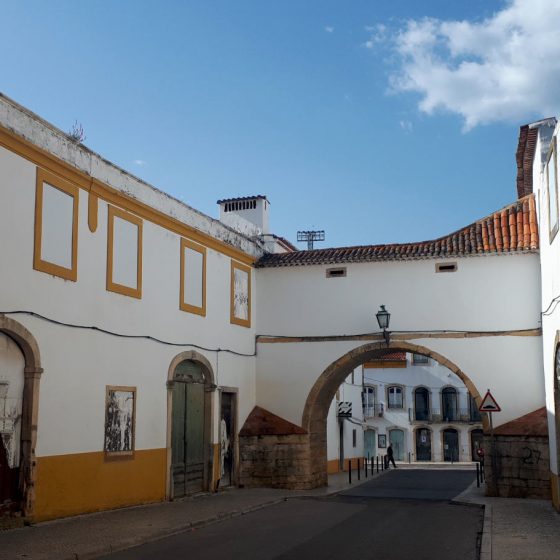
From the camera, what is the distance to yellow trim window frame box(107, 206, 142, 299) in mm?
14211

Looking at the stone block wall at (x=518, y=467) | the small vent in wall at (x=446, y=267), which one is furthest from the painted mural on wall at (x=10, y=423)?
the small vent in wall at (x=446, y=267)

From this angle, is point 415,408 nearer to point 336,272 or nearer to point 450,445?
point 450,445

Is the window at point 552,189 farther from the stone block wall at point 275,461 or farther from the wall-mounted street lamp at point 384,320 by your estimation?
the stone block wall at point 275,461

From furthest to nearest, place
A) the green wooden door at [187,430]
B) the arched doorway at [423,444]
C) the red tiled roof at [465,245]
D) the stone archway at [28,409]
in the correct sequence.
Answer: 1. the arched doorway at [423,444]
2. the red tiled roof at [465,245]
3. the green wooden door at [187,430]
4. the stone archway at [28,409]

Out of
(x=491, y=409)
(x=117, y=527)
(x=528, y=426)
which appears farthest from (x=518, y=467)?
(x=117, y=527)

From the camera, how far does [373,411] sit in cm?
4375

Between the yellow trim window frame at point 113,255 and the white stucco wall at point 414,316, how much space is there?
232 inches

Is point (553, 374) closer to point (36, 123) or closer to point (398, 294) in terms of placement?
point (398, 294)

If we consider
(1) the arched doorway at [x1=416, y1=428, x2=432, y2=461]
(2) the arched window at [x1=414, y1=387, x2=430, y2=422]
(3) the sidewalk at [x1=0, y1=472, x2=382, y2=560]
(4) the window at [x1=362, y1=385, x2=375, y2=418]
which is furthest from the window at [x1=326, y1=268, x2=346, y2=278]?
(1) the arched doorway at [x1=416, y1=428, x2=432, y2=461]

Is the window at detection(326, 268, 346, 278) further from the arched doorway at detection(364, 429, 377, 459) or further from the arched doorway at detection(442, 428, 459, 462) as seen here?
the arched doorway at detection(442, 428, 459, 462)

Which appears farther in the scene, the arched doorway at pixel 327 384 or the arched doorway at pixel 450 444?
the arched doorway at pixel 450 444

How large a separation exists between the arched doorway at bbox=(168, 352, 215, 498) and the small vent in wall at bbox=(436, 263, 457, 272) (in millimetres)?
6165

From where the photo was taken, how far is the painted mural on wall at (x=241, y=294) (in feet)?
63.5

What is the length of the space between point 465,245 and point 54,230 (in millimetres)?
10420
